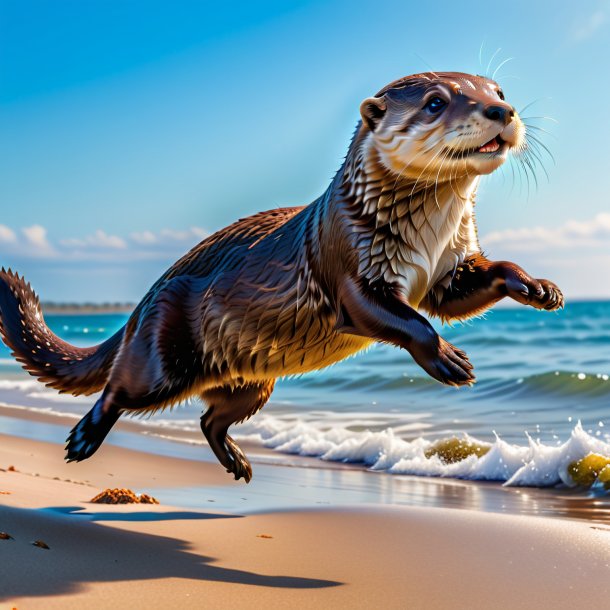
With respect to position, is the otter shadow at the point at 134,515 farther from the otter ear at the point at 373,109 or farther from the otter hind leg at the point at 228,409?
the otter ear at the point at 373,109

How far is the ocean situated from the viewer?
8.18 meters

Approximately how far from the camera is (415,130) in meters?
3.63

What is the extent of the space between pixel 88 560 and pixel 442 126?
7.29ft

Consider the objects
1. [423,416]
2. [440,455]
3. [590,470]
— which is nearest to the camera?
[590,470]

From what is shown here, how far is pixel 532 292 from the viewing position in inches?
156

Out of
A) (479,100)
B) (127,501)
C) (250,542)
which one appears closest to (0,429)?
(127,501)

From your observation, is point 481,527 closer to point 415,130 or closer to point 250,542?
point 250,542

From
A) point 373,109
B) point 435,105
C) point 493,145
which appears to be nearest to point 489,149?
point 493,145

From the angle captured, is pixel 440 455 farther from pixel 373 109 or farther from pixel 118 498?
pixel 373 109

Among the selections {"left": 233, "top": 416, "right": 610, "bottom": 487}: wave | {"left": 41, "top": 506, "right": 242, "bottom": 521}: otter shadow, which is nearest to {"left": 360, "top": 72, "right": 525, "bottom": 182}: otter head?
{"left": 41, "top": 506, "right": 242, "bottom": 521}: otter shadow

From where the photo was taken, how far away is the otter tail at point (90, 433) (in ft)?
14.8

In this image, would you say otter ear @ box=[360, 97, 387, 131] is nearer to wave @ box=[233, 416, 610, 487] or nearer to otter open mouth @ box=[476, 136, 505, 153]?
otter open mouth @ box=[476, 136, 505, 153]

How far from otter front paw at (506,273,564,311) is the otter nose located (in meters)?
0.79

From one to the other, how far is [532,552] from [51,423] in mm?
8453
